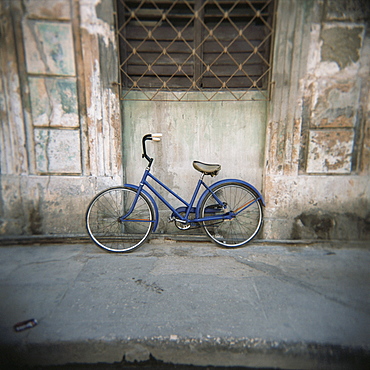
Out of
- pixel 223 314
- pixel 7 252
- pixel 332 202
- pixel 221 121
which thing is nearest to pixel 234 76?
pixel 221 121

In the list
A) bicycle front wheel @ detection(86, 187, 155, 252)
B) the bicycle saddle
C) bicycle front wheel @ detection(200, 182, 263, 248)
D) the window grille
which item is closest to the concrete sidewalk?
bicycle front wheel @ detection(86, 187, 155, 252)

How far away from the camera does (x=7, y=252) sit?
375cm

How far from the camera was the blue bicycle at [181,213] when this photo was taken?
370cm

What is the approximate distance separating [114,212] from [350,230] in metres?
3.43

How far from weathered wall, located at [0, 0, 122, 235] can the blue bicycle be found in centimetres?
30

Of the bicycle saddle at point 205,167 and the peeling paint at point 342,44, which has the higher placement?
the peeling paint at point 342,44

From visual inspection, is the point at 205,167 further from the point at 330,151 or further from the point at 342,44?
the point at 342,44

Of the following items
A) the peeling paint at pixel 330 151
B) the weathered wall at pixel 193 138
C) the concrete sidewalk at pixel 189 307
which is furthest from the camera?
the weathered wall at pixel 193 138

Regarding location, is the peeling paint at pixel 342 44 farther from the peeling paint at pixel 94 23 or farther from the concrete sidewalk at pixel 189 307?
the peeling paint at pixel 94 23

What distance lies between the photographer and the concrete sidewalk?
2248 mm

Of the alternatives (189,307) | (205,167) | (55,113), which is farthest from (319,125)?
(55,113)

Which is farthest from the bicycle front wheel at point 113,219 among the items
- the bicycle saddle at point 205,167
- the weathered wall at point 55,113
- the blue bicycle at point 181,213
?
the bicycle saddle at point 205,167

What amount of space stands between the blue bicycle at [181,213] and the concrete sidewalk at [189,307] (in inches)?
11.6

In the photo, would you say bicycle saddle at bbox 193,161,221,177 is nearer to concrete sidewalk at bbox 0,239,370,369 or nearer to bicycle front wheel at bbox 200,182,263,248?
bicycle front wheel at bbox 200,182,263,248
